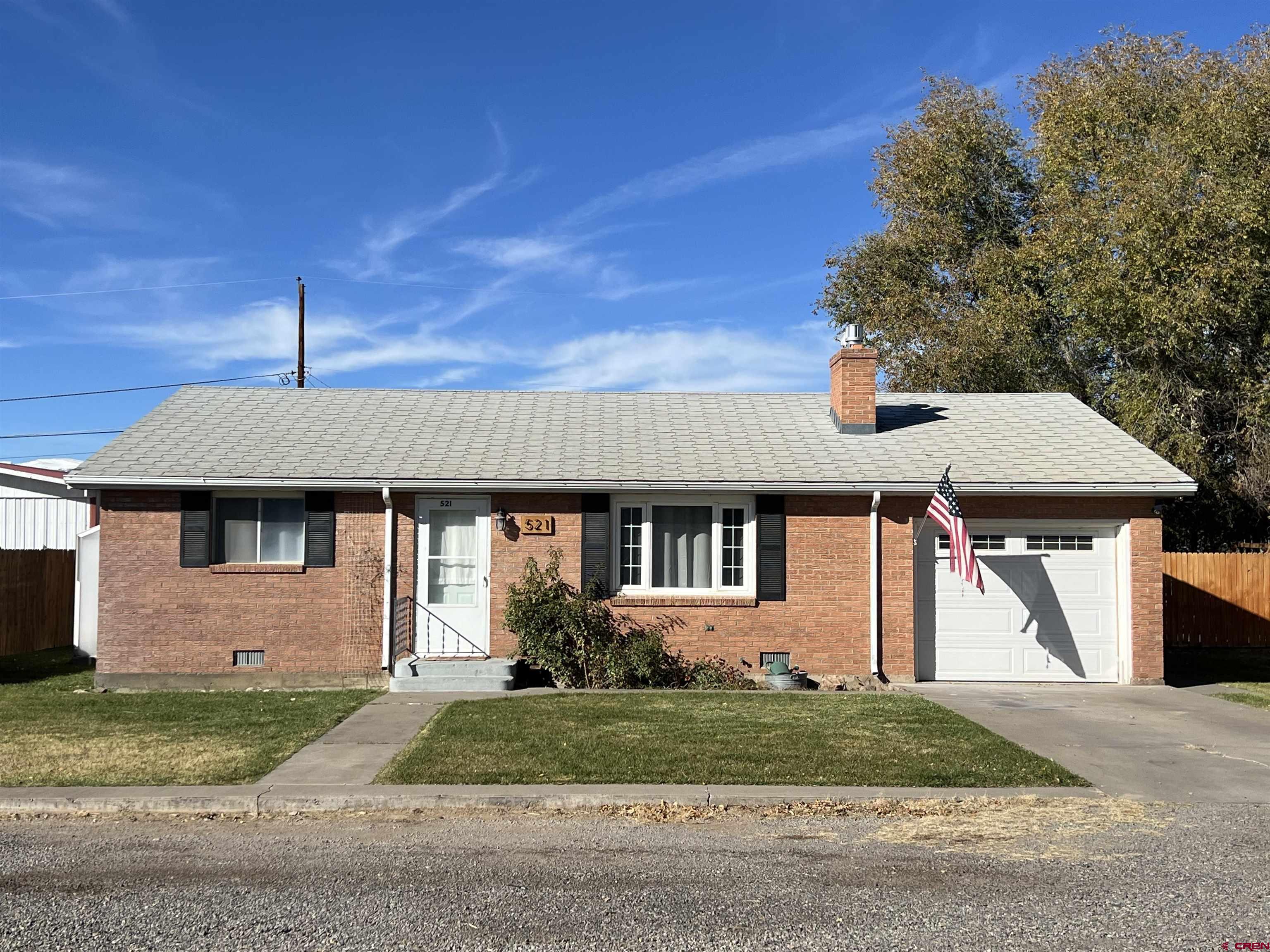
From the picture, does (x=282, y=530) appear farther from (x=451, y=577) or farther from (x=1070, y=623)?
(x=1070, y=623)

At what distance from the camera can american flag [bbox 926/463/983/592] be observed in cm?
1366

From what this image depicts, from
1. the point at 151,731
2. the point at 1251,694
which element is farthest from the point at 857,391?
the point at 151,731

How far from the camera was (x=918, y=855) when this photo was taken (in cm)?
668

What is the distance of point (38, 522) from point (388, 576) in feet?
41.8

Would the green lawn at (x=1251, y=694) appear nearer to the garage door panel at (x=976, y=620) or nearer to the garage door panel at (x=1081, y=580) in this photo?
the garage door panel at (x=1081, y=580)

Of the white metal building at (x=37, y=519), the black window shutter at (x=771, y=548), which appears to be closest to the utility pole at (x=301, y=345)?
the white metal building at (x=37, y=519)

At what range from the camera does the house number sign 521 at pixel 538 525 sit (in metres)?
14.6

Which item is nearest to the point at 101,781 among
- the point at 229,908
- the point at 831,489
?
the point at 229,908

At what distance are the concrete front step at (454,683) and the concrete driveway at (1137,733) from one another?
5.25 metres

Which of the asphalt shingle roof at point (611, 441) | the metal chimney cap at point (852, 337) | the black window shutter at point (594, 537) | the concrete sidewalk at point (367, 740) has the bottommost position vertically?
the concrete sidewalk at point (367, 740)

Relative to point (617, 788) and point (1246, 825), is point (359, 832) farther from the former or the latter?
point (1246, 825)

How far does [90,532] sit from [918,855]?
52.5 ft

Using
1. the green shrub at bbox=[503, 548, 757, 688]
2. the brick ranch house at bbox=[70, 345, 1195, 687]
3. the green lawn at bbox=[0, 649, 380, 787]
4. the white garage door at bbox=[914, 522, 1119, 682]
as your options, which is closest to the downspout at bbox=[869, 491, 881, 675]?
the brick ranch house at bbox=[70, 345, 1195, 687]

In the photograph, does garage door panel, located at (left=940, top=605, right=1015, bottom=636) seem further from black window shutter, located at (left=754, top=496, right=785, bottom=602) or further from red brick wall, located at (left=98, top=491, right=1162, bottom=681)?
black window shutter, located at (left=754, top=496, right=785, bottom=602)
